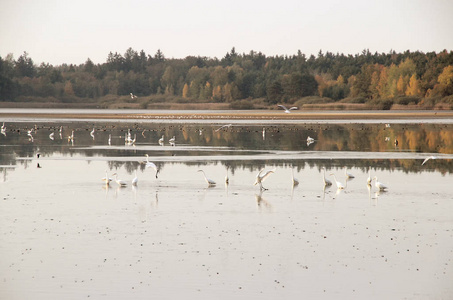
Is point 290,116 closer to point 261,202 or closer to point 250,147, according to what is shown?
point 250,147

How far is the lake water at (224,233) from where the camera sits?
42.0 feet

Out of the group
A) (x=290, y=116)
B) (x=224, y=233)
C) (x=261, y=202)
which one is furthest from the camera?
(x=290, y=116)

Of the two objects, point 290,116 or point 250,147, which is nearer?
point 250,147

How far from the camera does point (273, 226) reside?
17.7 metres

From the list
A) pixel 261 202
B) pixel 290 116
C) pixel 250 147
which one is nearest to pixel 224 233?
pixel 261 202

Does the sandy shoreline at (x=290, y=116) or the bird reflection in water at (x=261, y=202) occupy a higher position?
the sandy shoreline at (x=290, y=116)

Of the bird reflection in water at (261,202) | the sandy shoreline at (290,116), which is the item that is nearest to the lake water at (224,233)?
the bird reflection in water at (261,202)

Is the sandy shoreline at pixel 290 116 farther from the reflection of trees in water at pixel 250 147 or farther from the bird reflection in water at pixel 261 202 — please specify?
the bird reflection in water at pixel 261 202

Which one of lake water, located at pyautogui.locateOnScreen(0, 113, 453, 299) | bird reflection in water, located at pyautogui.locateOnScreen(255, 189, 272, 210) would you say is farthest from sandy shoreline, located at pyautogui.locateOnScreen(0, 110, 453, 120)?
bird reflection in water, located at pyautogui.locateOnScreen(255, 189, 272, 210)

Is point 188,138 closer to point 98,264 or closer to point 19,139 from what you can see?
point 19,139

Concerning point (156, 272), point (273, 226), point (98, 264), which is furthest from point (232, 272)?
point (273, 226)

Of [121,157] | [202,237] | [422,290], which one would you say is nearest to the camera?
[422,290]

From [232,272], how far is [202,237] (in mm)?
2899

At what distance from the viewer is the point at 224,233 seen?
16.8m
